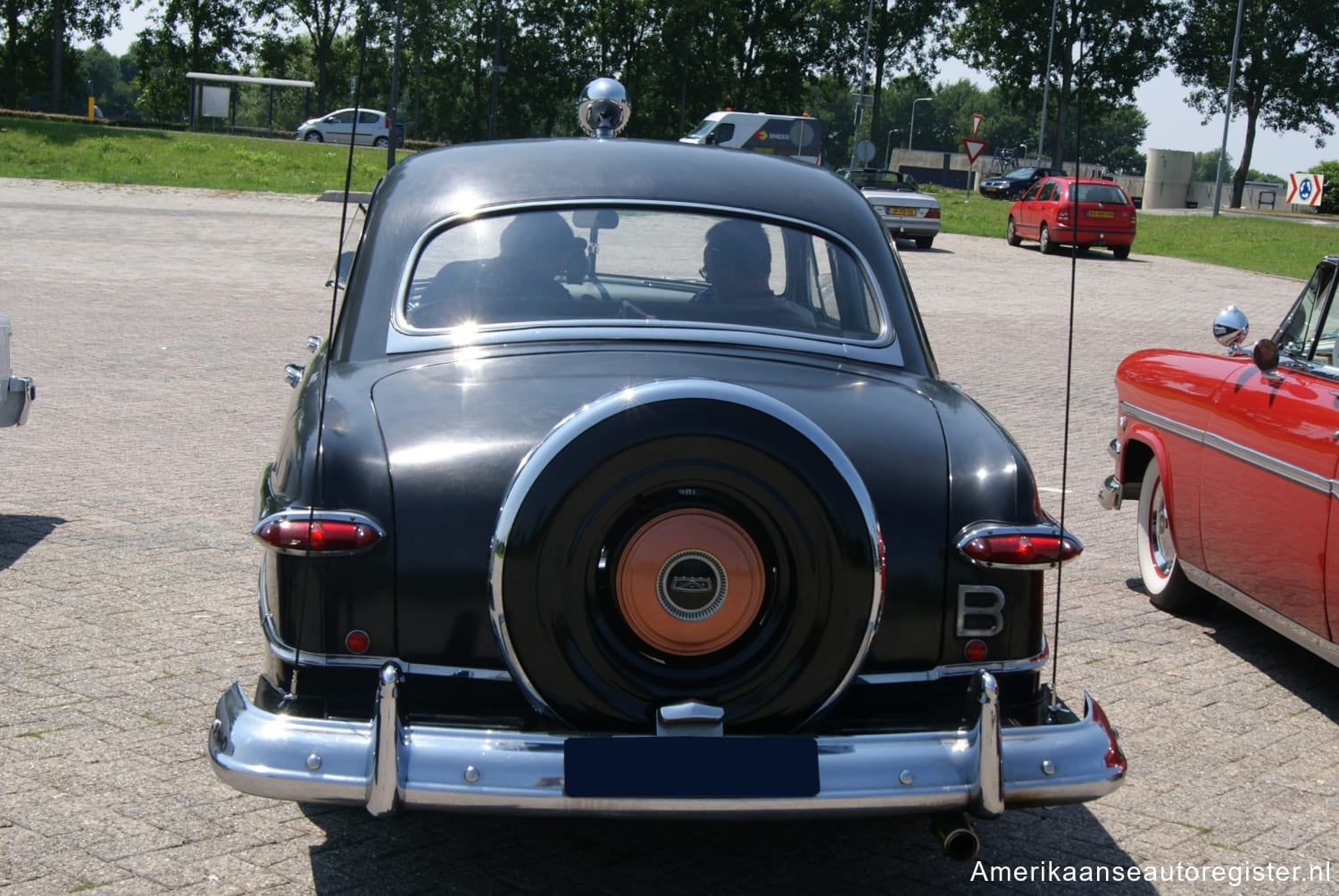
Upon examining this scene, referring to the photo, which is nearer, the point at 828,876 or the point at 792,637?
the point at 792,637

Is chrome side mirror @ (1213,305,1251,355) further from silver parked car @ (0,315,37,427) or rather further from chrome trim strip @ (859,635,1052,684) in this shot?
silver parked car @ (0,315,37,427)

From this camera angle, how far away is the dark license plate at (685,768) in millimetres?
2785

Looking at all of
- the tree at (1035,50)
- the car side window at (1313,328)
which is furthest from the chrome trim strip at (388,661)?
the tree at (1035,50)

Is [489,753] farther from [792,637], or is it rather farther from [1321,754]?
[1321,754]

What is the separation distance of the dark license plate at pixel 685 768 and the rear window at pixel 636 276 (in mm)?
1336

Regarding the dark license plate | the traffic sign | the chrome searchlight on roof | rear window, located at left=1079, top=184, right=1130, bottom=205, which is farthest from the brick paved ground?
the traffic sign

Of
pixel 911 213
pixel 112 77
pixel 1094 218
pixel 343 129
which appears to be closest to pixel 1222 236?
pixel 1094 218

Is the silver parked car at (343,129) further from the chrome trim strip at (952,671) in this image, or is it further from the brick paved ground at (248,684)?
the chrome trim strip at (952,671)

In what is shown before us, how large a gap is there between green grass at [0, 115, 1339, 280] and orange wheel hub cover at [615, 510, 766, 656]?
26320 mm

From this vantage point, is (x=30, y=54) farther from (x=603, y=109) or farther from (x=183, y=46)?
(x=603, y=109)

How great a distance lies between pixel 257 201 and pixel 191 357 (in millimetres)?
18985

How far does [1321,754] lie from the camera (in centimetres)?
446

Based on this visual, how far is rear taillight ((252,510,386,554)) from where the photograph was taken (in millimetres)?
2996

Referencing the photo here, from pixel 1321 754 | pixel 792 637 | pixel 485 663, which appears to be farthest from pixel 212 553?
pixel 1321 754
